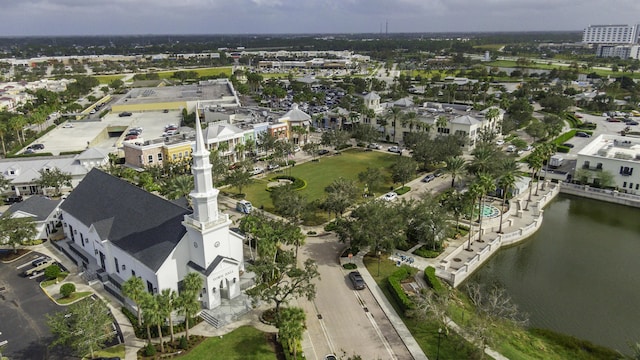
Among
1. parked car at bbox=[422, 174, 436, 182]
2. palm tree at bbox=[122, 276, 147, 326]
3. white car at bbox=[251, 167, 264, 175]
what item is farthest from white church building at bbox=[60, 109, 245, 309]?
parked car at bbox=[422, 174, 436, 182]

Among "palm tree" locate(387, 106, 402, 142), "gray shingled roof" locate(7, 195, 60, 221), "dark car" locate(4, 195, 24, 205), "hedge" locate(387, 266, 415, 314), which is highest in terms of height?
"palm tree" locate(387, 106, 402, 142)

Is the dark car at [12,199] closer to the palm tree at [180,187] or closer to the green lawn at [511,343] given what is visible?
the palm tree at [180,187]

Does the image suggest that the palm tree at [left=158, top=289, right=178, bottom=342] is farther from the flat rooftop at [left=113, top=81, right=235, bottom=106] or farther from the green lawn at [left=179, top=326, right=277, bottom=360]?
the flat rooftop at [left=113, top=81, right=235, bottom=106]

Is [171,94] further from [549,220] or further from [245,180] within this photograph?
[549,220]

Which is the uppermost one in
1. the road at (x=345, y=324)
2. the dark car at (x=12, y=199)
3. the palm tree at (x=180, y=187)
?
the palm tree at (x=180, y=187)

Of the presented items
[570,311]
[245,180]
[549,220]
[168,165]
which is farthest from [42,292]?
[549,220]

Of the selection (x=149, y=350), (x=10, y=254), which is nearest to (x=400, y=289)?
(x=149, y=350)

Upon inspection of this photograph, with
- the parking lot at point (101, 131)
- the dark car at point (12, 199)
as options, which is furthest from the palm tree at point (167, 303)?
the parking lot at point (101, 131)
